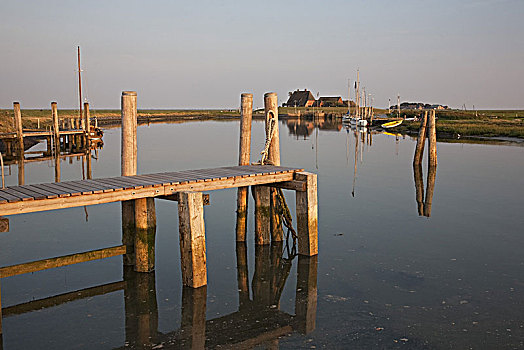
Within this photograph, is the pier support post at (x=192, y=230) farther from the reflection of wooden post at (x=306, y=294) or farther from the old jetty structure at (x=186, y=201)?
the reflection of wooden post at (x=306, y=294)

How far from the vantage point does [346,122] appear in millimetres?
100688

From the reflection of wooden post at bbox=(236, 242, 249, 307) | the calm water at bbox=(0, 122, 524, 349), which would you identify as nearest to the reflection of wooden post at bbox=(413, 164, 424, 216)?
the calm water at bbox=(0, 122, 524, 349)

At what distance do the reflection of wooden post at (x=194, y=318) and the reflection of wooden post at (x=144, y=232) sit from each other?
4.17ft

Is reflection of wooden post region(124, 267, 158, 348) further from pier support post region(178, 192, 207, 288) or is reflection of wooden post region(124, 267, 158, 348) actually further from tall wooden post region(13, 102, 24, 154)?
tall wooden post region(13, 102, 24, 154)

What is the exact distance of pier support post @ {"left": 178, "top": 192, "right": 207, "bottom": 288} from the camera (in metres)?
9.96

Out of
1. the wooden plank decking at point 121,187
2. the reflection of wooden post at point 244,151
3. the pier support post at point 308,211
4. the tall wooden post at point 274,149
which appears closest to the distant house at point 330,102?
the tall wooden post at point 274,149

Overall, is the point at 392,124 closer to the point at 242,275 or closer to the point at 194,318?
the point at 242,275

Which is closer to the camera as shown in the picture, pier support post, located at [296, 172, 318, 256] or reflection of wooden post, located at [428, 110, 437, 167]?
pier support post, located at [296, 172, 318, 256]

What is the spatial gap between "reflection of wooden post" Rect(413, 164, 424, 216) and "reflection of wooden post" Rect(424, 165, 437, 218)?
171 mm

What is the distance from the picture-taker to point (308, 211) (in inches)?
484

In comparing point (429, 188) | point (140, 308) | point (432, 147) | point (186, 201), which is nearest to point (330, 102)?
point (432, 147)

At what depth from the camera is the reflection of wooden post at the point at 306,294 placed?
927cm

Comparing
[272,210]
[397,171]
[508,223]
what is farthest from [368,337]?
[397,171]

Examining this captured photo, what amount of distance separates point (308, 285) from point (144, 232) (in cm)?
355
